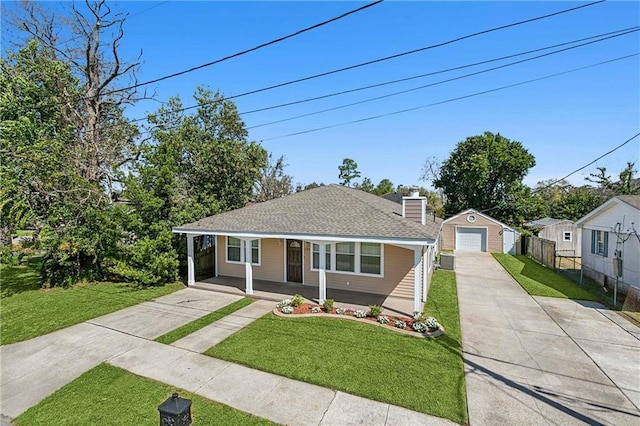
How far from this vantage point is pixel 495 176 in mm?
32125

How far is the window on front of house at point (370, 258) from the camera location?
37.3 ft

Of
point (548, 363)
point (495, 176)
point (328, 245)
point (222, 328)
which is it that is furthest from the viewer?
point (495, 176)

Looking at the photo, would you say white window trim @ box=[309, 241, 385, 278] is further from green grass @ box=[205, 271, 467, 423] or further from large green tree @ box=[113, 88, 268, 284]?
large green tree @ box=[113, 88, 268, 284]

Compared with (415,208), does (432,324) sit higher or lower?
lower

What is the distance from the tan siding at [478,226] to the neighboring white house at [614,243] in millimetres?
Answer: 8567

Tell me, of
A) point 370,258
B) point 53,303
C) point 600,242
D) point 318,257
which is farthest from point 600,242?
point 53,303

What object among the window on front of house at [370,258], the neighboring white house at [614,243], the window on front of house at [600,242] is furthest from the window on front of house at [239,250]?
the window on front of house at [600,242]

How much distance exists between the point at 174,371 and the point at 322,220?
6.55 m

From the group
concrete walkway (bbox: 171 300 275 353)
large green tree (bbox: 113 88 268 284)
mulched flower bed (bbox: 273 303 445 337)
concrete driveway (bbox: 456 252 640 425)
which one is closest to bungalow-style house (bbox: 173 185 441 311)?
mulched flower bed (bbox: 273 303 445 337)

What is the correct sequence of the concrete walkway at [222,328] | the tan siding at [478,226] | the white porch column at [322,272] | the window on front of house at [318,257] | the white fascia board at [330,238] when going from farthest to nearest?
the tan siding at [478,226]
the window on front of house at [318,257]
the white porch column at [322,272]
the white fascia board at [330,238]
the concrete walkway at [222,328]

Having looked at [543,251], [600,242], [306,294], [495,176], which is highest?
[495,176]

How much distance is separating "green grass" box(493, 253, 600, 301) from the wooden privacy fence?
1.29 ft

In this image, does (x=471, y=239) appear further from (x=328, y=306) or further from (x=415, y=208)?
(x=328, y=306)

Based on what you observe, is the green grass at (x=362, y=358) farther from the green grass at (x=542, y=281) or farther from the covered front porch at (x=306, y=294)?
the green grass at (x=542, y=281)
